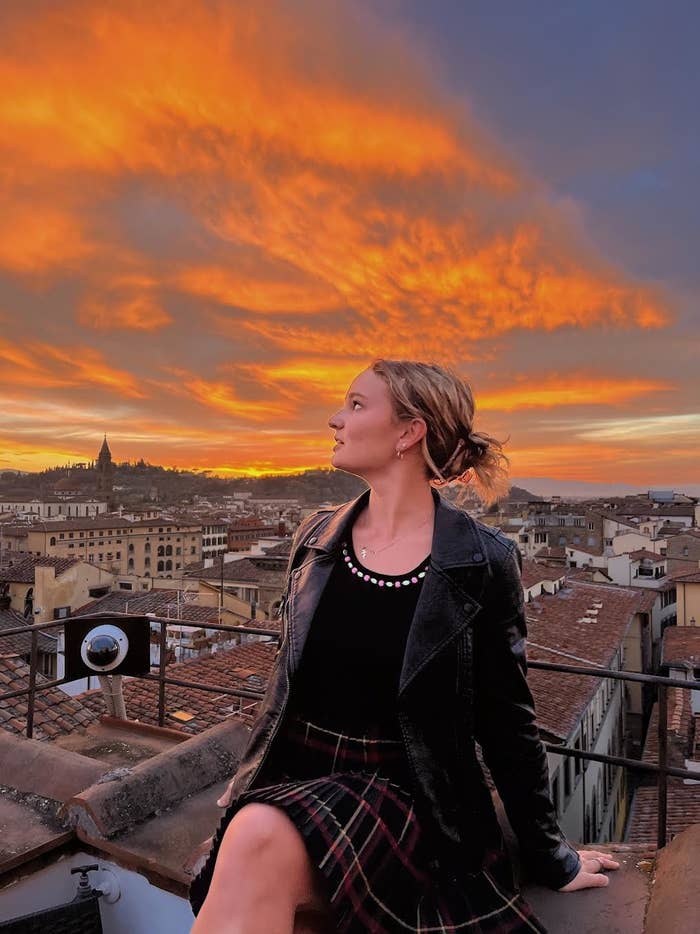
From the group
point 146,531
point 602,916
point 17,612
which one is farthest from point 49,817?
point 146,531

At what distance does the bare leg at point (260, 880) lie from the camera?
4.70 feet

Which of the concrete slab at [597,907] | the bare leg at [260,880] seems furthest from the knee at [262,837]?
the concrete slab at [597,907]

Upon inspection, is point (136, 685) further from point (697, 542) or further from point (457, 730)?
point (697, 542)

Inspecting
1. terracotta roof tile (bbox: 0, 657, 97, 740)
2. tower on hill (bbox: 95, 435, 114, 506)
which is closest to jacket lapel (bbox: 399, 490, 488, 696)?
terracotta roof tile (bbox: 0, 657, 97, 740)

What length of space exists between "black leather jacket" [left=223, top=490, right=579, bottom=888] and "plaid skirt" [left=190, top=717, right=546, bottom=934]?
0.06 meters

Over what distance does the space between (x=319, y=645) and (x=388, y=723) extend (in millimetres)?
284

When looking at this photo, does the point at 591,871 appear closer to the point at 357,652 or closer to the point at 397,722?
the point at 397,722

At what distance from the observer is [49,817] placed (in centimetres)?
271

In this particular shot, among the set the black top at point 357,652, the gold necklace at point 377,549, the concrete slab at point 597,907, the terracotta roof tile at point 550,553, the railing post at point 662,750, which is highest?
the gold necklace at point 377,549

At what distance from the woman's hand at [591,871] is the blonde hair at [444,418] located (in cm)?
114

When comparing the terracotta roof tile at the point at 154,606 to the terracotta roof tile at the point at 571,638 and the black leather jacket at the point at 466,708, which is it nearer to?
the terracotta roof tile at the point at 571,638

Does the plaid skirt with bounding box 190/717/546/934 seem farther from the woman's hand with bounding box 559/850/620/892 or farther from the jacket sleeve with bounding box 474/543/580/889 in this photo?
the woman's hand with bounding box 559/850/620/892

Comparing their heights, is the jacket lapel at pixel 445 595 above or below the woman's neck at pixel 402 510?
below

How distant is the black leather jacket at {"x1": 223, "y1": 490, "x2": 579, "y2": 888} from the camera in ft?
5.93
